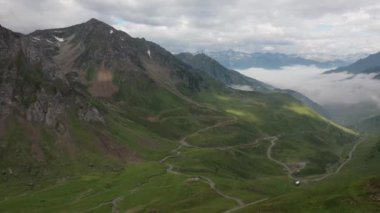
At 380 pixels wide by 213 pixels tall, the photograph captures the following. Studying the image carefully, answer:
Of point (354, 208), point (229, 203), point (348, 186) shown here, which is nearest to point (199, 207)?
point (229, 203)

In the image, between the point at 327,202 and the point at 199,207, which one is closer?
the point at 327,202

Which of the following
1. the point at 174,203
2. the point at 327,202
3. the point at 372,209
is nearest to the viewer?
the point at 372,209

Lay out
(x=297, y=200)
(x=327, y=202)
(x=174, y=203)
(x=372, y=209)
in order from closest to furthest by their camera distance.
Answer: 1. (x=372, y=209)
2. (x=327, y=202)
3. (x=297, y=200)
4. (x=174, y=203)

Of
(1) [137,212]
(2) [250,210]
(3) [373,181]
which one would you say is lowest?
(1) [137,212]

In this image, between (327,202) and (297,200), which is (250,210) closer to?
(297,200)

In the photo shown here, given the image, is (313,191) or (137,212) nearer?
(313,191)

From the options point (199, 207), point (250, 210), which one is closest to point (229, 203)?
point (199, 207)

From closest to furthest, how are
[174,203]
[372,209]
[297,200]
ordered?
[372,209]
[297,200]
[174,203]

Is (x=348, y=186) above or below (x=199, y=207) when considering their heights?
above

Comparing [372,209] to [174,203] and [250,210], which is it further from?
[174,203]
